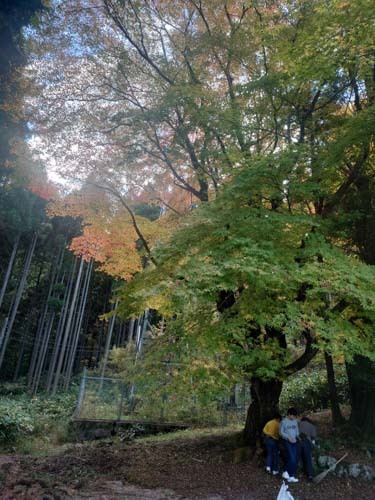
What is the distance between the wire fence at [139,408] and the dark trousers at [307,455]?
4.21 metres

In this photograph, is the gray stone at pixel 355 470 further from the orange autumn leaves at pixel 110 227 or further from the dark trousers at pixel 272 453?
the orange autumn leaves at pixel 110 227

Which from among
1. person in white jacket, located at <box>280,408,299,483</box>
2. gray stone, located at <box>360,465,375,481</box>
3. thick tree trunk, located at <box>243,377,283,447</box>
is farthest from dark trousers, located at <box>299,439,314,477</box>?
gray stone, located at <box>360,465,375,481</box>

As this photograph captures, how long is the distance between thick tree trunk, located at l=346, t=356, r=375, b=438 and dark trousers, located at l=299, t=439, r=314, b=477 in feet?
5.77

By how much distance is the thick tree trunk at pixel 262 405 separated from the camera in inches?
247

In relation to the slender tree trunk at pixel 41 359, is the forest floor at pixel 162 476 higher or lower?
lower

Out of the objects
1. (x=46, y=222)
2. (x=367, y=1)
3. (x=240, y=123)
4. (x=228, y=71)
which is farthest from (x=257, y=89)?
(x=46, y=222)

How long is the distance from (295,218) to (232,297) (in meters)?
2.03

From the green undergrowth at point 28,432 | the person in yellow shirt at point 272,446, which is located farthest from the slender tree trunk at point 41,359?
the person in yellow shirt at point 272,446

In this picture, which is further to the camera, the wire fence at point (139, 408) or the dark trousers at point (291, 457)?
the wire fence at point (139, 408)

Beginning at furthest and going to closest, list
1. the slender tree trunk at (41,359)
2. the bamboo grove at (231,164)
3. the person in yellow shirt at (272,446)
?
1. the slender tree trunk at (41,359)
2. the person in yellow shirt at (272,446)
3. the bamboo grove at (231,164)

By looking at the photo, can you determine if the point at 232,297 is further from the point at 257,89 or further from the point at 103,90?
the point at 103,90

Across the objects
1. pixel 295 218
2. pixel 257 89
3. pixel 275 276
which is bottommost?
pixel 275 276

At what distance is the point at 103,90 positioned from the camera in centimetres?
773

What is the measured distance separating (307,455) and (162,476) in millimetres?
2627
